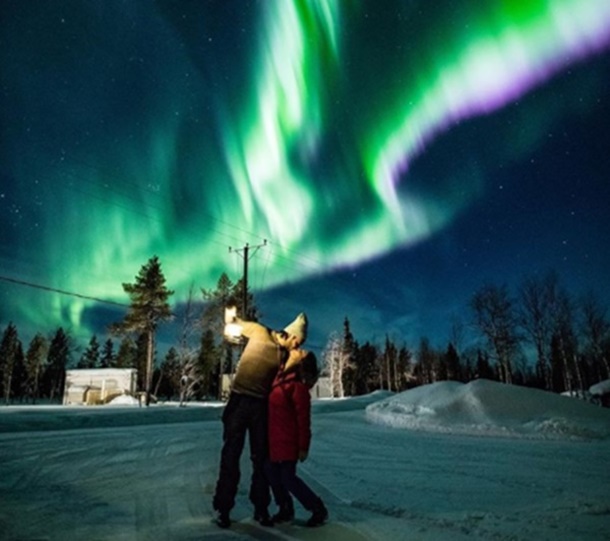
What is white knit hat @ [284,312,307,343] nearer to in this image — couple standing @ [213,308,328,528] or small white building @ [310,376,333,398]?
couple standing @ [213,308,328,528]

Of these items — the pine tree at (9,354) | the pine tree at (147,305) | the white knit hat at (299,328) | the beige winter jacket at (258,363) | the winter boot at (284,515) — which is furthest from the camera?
the pine tree at (9,354)

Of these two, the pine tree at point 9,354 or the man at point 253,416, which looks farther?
the pine tree at point 9,354

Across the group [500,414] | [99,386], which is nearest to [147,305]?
[99,386]

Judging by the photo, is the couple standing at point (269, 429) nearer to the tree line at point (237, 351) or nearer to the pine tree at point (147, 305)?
the tree line at point (237, 351)

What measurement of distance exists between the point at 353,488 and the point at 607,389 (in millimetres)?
27933

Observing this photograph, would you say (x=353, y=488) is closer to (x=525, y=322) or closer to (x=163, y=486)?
(x=163, y=486)

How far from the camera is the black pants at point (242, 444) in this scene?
11.4 feet

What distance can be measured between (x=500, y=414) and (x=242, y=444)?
11.8 meters

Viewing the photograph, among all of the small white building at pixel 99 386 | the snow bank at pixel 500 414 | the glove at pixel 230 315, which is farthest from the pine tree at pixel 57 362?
the glove at pixel 230 315

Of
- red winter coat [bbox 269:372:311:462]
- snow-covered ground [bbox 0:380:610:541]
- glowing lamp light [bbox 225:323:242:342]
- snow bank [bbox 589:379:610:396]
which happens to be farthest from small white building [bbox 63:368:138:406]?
red winter coat [bbox 269:372:311:462]

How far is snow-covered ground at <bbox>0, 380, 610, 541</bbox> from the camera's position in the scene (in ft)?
10.7

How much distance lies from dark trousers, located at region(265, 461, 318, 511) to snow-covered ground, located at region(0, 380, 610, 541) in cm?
24

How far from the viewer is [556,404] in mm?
13023

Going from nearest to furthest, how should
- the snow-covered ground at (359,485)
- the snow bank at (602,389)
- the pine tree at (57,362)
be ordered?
the snow-covered ground at (359,485)
the snow bank at (602,389)
the pine tree at (57,362)
